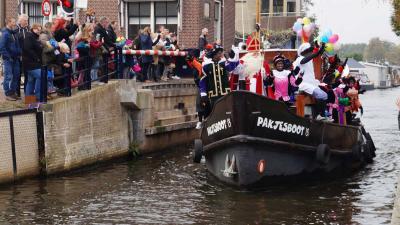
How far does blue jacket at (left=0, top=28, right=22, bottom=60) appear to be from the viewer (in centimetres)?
1608

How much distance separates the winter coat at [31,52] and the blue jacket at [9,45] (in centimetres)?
39

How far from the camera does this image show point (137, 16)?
28266 mm

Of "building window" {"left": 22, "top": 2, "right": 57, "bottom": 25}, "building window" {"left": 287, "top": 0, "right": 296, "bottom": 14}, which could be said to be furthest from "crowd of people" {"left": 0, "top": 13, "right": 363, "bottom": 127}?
A: "building window" {"left": 287, "top": 0, "right": 296, "bottom": 14}

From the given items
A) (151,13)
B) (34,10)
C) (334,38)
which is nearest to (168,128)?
(334,38)

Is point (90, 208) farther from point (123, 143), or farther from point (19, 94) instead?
point (123, 143)

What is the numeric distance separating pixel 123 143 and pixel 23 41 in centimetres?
419

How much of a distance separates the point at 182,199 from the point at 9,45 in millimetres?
4962

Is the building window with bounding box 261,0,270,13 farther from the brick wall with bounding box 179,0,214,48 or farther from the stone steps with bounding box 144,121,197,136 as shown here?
the stone steps with bounding box 144,121,197,136

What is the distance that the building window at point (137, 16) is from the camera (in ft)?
92.4

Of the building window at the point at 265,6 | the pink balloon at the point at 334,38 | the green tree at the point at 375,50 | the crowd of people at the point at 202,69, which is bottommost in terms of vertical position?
the green tree at the point at 375,50

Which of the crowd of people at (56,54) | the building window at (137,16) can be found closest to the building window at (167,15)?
the building window at (137,16)

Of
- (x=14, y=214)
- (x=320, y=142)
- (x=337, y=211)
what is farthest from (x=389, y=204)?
(x=14, y=214)

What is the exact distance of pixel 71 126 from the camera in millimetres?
16641

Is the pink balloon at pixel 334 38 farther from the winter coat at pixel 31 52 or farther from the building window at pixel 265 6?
the building window at pixel 265 6
